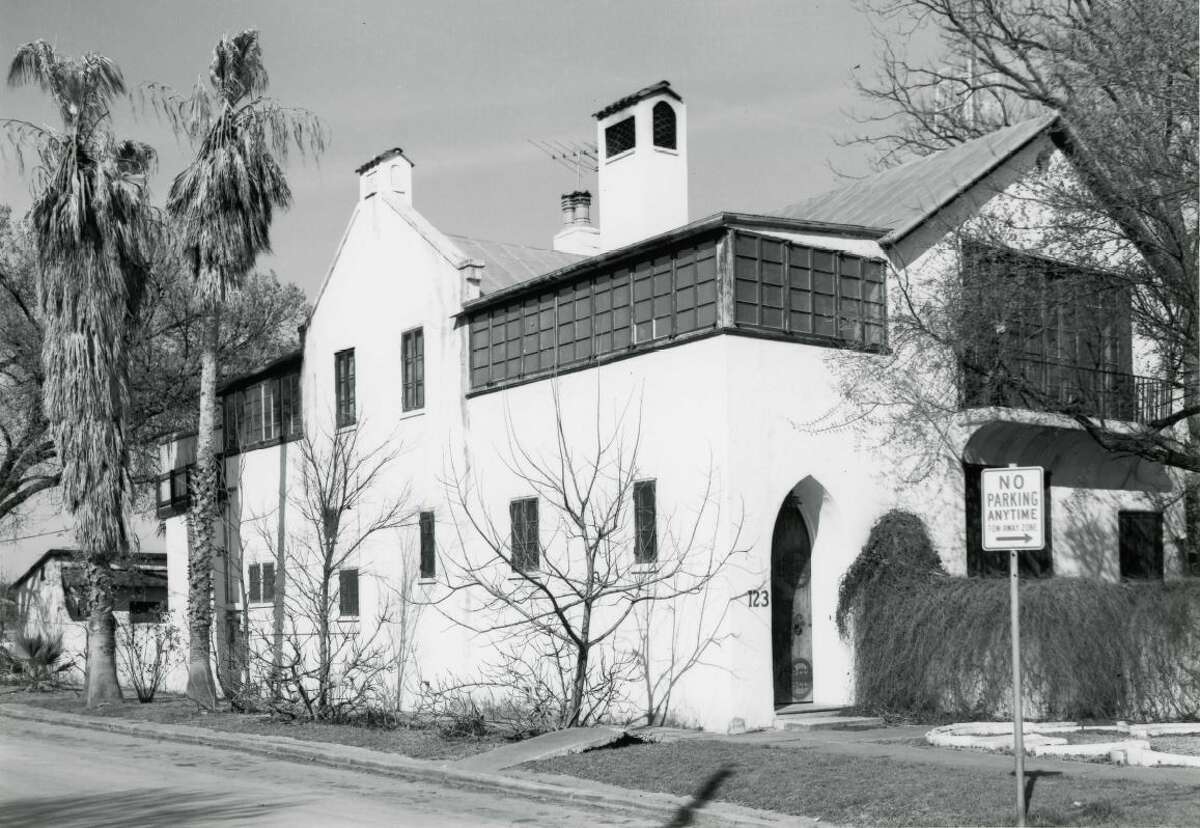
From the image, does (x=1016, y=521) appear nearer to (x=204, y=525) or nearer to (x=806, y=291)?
(x=806, y=291)

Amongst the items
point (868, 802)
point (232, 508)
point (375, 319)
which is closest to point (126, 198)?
point (375, 319)

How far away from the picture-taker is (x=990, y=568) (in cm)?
2084

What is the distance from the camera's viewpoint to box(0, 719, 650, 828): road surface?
11.6 m

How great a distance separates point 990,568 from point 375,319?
12.0 meters

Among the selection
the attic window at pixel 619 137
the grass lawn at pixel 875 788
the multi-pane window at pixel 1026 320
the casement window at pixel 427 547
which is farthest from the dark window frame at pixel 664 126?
the grass lawn at pixel 875 788

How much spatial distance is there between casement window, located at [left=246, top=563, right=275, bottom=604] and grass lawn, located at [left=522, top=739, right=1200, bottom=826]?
48.4 feet

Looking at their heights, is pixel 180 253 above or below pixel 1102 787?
above

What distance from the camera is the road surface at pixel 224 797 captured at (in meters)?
11.6

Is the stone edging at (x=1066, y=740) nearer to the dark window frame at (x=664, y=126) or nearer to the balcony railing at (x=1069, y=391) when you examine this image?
the balcony railing at (x=1069, y=391)

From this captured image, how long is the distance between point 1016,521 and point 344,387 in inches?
732

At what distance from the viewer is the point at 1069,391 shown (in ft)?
68.7

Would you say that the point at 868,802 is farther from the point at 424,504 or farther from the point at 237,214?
the point at 237,214

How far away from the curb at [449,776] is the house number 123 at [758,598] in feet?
15.2

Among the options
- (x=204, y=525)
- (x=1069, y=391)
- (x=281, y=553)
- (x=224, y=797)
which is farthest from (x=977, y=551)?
(x=204, y=525)
